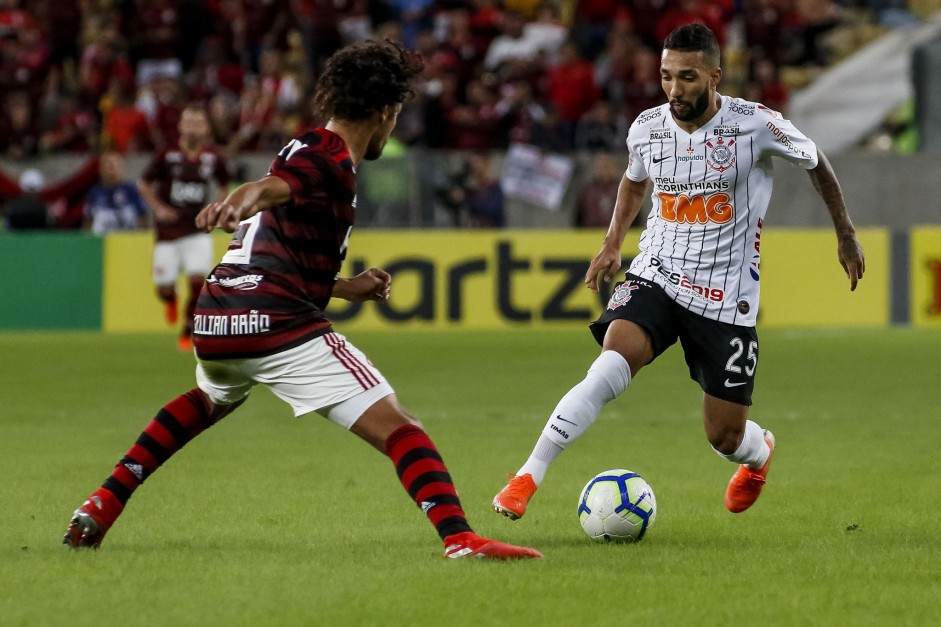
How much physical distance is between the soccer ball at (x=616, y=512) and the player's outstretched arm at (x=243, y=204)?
176 cm

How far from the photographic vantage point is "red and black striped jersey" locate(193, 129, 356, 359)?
5.09 metres

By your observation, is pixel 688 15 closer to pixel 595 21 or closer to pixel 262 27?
pixel 595 21

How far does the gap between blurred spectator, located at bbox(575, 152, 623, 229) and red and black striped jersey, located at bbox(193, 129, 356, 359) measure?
44.4 ft

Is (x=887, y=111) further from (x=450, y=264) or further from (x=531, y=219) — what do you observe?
(x=450, y=264)

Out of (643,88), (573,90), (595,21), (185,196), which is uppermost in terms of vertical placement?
(595,21)

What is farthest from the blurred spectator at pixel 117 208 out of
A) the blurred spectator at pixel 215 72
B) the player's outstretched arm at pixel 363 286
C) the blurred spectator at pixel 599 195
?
the player's outstretched arm at pixel 363 286

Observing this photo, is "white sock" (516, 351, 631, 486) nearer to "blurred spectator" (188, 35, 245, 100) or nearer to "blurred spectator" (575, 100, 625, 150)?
"blurred spectator" (575, 100, 625, 150)

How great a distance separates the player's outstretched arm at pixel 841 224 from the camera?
6.11 m

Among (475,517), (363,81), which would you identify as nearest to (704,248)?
(475,517)

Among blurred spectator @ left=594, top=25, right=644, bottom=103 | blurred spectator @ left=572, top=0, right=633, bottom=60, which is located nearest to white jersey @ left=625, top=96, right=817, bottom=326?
blurred spectator @ left=594, top=25, right=644, bottom=103

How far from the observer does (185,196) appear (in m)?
15.1

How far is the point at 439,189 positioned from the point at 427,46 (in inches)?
135

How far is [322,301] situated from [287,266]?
0.21 m

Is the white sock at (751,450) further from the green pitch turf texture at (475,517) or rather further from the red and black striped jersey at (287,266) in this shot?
the red and black striped jersey at (287,266)
